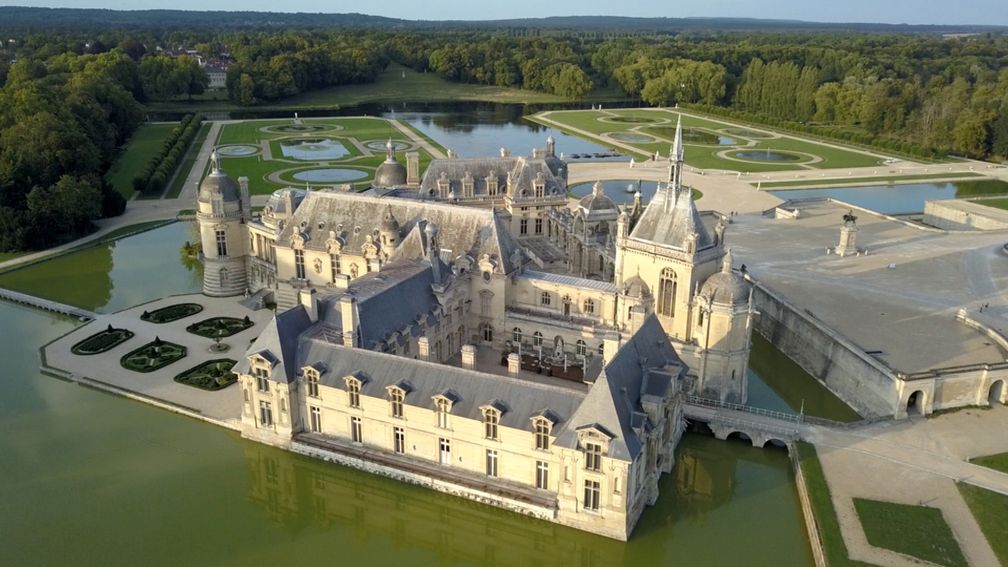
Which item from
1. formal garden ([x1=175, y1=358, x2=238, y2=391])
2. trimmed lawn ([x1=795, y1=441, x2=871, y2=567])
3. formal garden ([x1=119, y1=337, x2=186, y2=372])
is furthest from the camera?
Result: formal garden ([x1=119, y1=337, x2=186, y2=372])

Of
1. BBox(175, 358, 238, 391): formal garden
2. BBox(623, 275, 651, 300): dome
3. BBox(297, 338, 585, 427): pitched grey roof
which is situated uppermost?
BBox(623, 275, 651, 300): dome

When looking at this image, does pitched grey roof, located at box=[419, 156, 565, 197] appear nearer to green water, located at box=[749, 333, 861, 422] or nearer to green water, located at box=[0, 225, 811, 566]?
green water, located at box=[749, 333, 861, 422]

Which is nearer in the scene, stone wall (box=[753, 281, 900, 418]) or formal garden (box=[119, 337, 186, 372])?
stone wall (box=[753, 281, 900, 418])

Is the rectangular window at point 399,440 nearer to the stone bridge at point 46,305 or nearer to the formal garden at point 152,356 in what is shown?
the formal garden at point 152,356

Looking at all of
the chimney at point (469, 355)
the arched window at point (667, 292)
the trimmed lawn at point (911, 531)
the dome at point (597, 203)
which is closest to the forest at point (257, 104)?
the dome at point (597, 203)

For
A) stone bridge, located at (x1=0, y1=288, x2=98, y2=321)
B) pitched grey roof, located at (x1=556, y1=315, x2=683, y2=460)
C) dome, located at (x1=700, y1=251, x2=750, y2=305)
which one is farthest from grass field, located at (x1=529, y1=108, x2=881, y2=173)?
stone bridge, located at (x1=0, y1=288, x2=98, y2=321)

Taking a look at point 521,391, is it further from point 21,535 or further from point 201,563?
point 21,535
